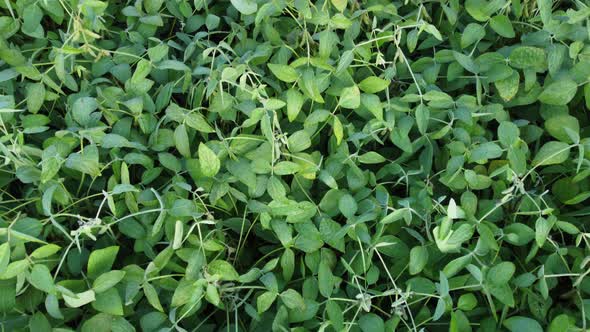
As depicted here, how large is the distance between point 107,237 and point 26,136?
29 centimetres

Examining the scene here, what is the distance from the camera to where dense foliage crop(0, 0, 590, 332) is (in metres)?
0.94

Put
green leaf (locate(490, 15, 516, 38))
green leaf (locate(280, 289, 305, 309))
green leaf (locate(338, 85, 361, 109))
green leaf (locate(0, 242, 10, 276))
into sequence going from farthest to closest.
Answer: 1. green leaf (locate(490, 15, 516, 38))
2. green leaf (locate(338, 85, 361, 109))
3. green leaf (locate(280, 289, 305, 309))
4. green leaf (locate(0, 242, 10, 276))

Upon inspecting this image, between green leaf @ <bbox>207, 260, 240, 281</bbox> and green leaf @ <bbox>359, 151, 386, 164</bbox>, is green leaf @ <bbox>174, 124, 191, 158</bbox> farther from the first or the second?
green leaf @ <bbox>359, 151, 386, 164</bbox>

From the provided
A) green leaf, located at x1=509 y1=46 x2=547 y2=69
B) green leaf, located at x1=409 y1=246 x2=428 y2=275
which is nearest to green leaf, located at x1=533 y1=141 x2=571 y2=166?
green leaf, located at x1=509 y1=46 x2=547 y2=69

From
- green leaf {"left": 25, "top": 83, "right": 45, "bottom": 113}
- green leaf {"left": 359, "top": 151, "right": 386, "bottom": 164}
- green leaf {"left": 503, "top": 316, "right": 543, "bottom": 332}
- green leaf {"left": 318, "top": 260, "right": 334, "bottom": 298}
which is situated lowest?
green leaf {"left": 503, "top": 316, "right": 543, "bottom": 332}

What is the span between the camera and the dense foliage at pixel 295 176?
944mm

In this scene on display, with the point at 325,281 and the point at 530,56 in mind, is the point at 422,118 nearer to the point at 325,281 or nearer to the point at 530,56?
the point at 530,56

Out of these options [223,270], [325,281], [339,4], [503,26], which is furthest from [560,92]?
[223,270]

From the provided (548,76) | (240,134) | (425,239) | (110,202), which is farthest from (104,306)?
(548,76)

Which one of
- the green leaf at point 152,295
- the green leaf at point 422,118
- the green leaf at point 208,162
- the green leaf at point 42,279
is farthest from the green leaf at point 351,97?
the green leaf at point 42,279

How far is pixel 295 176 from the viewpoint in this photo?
1057 millimetres

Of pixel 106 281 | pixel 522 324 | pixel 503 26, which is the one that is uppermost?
pixel 503 26

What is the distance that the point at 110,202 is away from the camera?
935mm

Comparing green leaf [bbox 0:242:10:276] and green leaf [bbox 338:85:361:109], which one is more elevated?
green leaf [bbox 338:85:361:109]
